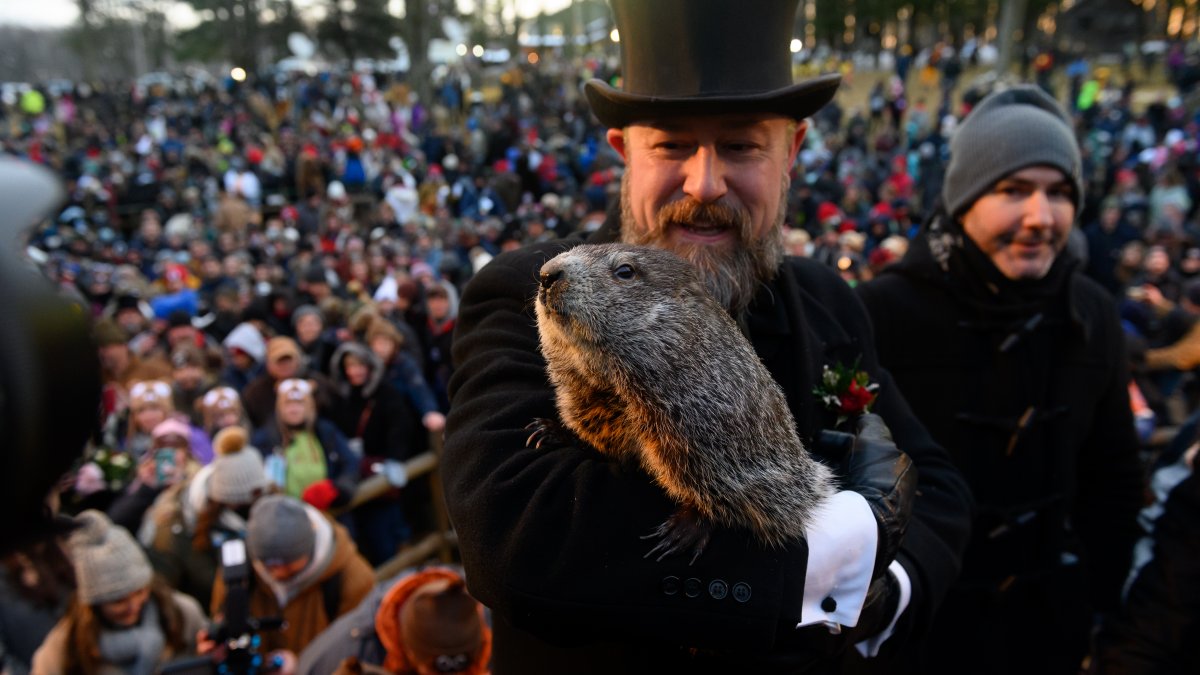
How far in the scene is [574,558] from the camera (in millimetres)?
1310

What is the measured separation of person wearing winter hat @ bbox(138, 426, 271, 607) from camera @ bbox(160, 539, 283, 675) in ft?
2.48

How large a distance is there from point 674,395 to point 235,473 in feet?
12.6

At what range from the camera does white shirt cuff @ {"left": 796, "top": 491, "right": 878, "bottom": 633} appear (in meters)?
1.43

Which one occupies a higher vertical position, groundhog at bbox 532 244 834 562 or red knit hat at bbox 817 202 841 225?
groundhog at bbox 532 244 834 562

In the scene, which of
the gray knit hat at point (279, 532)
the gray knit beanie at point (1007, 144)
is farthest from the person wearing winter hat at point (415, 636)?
the gray knit beanie at point (1007, 144)

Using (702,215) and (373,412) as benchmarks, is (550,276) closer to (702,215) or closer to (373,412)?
(702,215)

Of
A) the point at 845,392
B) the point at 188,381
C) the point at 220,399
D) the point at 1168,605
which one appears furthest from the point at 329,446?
the point at 1168,605

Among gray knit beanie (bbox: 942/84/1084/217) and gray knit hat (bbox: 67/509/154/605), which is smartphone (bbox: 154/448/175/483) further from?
gray knit beanie (bbox: 942/84/1084/217)

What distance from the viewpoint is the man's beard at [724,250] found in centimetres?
176

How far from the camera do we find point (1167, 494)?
8.47 ft

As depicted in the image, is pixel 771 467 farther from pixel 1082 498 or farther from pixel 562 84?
pixel 562 84

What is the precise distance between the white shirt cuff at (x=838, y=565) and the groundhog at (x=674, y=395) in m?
0.04

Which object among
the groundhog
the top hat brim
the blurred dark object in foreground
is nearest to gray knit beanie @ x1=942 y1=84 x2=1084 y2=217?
the top hat brim

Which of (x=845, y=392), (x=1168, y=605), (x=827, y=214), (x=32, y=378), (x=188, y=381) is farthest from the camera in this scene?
(x=827, y=214)
